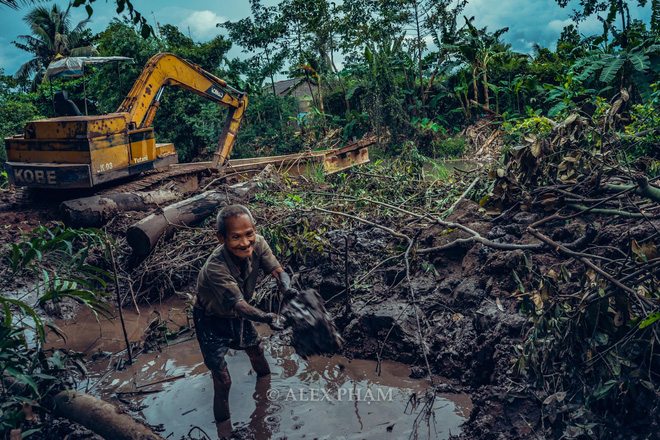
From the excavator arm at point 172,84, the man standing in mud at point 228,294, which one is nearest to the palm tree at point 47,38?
the excavator arm at point 172,84

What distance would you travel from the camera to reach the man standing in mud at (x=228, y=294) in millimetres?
3098

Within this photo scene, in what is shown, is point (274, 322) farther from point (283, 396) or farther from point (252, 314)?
point (283, 396)

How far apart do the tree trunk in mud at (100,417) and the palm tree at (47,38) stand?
1098 inches

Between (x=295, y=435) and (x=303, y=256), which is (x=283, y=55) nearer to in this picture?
(x=303, y=256)

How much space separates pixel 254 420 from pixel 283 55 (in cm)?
1603

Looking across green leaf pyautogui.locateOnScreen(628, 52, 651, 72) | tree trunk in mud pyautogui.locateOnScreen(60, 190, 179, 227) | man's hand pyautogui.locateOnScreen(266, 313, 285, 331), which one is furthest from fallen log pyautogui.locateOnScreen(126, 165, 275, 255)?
green leaf pyautogui.locateOnScreen(628, 52, 651, 72)

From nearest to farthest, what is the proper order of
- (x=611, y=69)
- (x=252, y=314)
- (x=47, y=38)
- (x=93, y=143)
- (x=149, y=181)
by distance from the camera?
(x=252, y=314) < (x=93, y=143) < (x=149, y=181) < (x=611, y=69) < (x=47, y=38)

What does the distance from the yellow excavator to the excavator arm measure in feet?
0.05

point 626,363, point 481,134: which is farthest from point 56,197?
point 481,134

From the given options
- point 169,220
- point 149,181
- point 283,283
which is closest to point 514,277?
point 283,283

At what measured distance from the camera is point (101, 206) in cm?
624

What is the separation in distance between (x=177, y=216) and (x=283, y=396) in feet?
10.0

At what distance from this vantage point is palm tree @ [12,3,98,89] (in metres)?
26.5

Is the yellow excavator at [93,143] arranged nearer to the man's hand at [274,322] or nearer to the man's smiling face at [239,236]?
the man's smiling face at [239,236]
